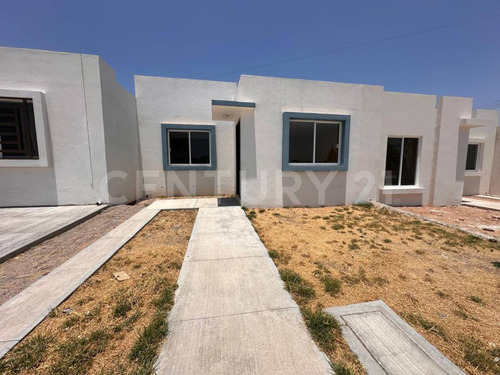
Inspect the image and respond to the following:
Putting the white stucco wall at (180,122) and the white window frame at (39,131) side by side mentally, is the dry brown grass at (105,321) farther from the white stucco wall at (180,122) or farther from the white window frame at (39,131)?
the white stucco wall at (180,122)

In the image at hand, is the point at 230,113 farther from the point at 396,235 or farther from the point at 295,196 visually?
the point at 396,235

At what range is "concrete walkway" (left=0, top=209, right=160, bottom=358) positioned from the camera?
Answer: 1.97m

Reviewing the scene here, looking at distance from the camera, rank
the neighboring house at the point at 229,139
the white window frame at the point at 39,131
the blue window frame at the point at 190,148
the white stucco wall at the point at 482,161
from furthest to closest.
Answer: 1. the white stucco wall at the point at 482,161
2. the blue window frame at the point at 190,148
3. the neighboring house at the point at 229,139
4. the white window frame at the point at 39,131

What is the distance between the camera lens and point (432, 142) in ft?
27.3

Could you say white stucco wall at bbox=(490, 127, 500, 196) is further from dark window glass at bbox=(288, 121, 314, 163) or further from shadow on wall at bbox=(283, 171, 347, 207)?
dark window glass at bbox=(288, 121, 314, 163)

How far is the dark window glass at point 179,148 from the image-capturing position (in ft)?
29.9

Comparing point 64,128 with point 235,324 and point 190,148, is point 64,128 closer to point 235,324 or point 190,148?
point 190,148

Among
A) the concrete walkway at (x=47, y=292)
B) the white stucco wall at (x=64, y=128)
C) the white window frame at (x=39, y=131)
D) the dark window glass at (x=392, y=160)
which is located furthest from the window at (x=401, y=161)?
the white window frame at (x=39, y=131)

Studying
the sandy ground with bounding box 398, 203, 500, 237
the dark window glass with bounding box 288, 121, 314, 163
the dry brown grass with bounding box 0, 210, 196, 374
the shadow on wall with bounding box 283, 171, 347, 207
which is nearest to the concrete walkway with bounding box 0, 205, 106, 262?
the dry brown grass with bounding box 0, 210, 196, 374

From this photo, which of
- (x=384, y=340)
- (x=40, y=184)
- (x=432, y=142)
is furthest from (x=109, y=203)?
(x=432, y=142)

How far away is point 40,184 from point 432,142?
47.7 feet

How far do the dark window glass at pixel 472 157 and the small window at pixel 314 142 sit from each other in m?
9.41

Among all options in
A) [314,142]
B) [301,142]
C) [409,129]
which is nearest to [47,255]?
[301,142]

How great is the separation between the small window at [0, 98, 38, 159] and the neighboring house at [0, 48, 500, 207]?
0.30 ft
